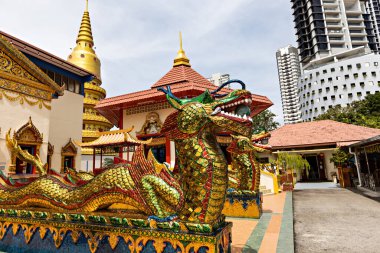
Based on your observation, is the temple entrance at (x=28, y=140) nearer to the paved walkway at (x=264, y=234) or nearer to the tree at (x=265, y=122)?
the paved walkway at (x=264, y=234)

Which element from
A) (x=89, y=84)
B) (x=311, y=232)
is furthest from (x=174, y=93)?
(x=89, y=84)

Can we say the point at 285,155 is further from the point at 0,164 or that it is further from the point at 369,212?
the point at 0,164

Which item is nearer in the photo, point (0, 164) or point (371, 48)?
point (0, 164)

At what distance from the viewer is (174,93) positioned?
10695 mm

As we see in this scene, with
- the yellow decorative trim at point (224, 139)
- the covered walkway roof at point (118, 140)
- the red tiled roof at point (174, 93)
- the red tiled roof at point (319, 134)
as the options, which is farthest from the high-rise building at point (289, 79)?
the covered walkway roof at point (118, 140)

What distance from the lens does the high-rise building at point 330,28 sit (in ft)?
189

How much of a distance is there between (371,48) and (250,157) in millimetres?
75043

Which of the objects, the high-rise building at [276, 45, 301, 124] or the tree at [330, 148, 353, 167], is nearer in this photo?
the tree at [330, 148, 353, 167]

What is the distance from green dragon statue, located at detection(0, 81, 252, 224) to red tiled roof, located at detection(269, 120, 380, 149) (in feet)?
55.1

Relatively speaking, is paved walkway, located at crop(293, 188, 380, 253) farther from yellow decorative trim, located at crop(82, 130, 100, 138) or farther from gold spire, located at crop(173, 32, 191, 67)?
yellow decorative trim, located at crop(82, 130, 100, 138)

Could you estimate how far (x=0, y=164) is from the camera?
8.10 metres

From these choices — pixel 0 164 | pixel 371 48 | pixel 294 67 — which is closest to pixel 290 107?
pixel 294 67

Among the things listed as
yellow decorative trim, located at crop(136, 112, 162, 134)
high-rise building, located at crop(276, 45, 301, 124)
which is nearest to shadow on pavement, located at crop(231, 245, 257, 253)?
yellow decorative trim, located at crop(136, 112, 162, 134)

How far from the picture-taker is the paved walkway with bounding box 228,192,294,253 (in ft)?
11.2
